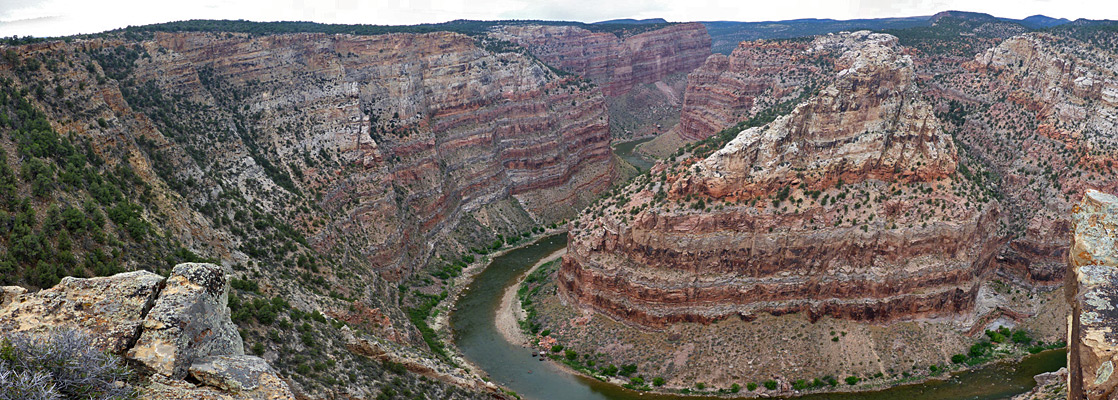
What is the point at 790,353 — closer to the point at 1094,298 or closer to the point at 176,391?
the point at 1094,298

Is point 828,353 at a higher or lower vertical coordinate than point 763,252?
lower

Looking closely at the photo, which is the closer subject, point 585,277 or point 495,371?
point 495,371

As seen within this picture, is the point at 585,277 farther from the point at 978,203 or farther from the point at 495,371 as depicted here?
the point at 978,203

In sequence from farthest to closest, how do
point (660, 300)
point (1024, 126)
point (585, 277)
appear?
point (1024, 126) < point (585, 277) < point (660, 300)

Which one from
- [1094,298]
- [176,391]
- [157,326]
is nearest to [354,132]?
[157,326]

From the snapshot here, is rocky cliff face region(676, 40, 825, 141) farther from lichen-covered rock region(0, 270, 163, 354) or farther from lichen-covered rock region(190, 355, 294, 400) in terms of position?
lichen-covered rock region(0, 270, 163, 354)

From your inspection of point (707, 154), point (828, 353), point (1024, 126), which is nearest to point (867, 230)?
point (828, 353)
